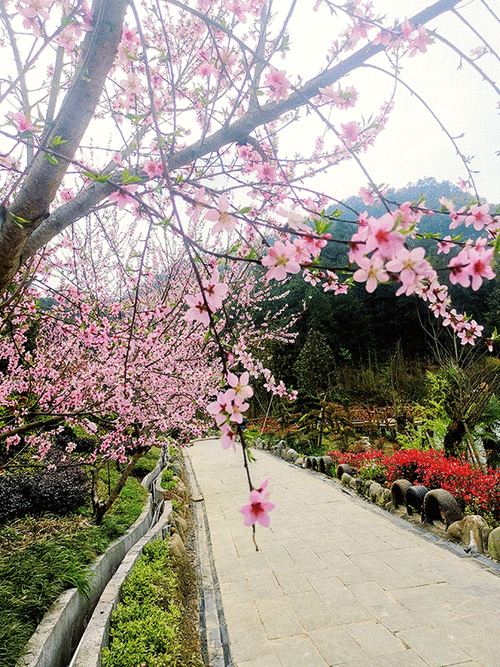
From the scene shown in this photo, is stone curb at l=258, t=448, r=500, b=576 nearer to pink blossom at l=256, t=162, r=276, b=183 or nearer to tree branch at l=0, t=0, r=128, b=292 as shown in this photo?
pink blossom at l=256, t=162, r=276, b=183

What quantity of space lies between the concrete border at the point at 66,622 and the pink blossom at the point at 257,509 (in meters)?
2.23

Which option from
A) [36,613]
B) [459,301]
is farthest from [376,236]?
[459,301]

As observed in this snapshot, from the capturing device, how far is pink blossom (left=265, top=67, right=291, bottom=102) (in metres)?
1.77

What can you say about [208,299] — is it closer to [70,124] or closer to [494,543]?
[70,124]

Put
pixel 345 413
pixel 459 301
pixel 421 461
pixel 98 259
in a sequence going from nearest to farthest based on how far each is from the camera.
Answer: pixel 421 461, pixel 98 259, pixel 345 413, pixel 459 301

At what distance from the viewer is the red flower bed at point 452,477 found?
4762mm

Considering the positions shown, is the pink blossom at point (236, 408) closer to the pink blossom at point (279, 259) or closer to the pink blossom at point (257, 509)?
the pink blossom at point (257, 509)

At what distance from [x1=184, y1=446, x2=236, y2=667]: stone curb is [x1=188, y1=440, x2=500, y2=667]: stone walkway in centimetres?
7

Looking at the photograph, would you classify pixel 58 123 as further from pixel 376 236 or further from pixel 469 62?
pixel 469 62

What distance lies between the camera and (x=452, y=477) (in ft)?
18.1

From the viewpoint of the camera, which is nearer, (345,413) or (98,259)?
(98,259)

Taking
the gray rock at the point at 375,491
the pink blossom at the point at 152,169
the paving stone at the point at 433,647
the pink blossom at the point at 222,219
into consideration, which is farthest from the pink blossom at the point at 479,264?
the gray rock at the point at 375,491

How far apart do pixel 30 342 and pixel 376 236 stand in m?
10.8

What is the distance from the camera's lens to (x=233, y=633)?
11.0 ft
